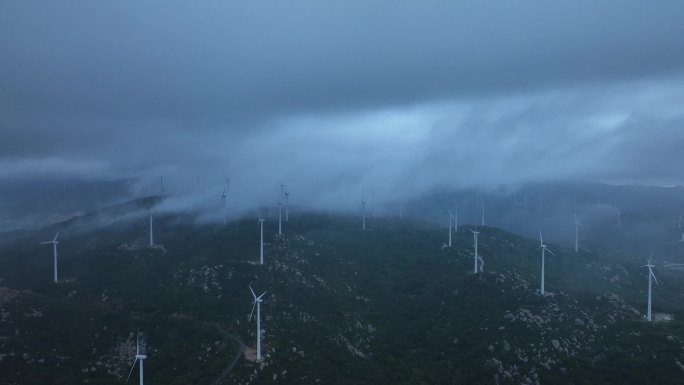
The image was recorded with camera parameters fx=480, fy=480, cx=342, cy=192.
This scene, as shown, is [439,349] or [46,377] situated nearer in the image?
[46,377]

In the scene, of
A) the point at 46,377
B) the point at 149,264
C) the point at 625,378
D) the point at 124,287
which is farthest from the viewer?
the point at 149,264

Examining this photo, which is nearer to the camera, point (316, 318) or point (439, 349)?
point (439, 349)

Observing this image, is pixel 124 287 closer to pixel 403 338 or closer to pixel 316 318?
pixel 316 318

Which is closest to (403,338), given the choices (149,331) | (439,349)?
(439,349)

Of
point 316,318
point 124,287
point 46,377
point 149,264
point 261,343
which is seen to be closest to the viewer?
point 46,377

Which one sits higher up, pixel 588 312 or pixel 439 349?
pixel 588 312

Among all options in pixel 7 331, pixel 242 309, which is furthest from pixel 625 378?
pixel 7 331

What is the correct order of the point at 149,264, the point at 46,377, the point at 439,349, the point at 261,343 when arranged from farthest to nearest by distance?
the point at 149,264 < the point at 439,349 < the point at 261,343 < the point at 46,377

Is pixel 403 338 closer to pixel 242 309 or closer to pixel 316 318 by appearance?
pixel 316 318

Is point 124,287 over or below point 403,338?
over
